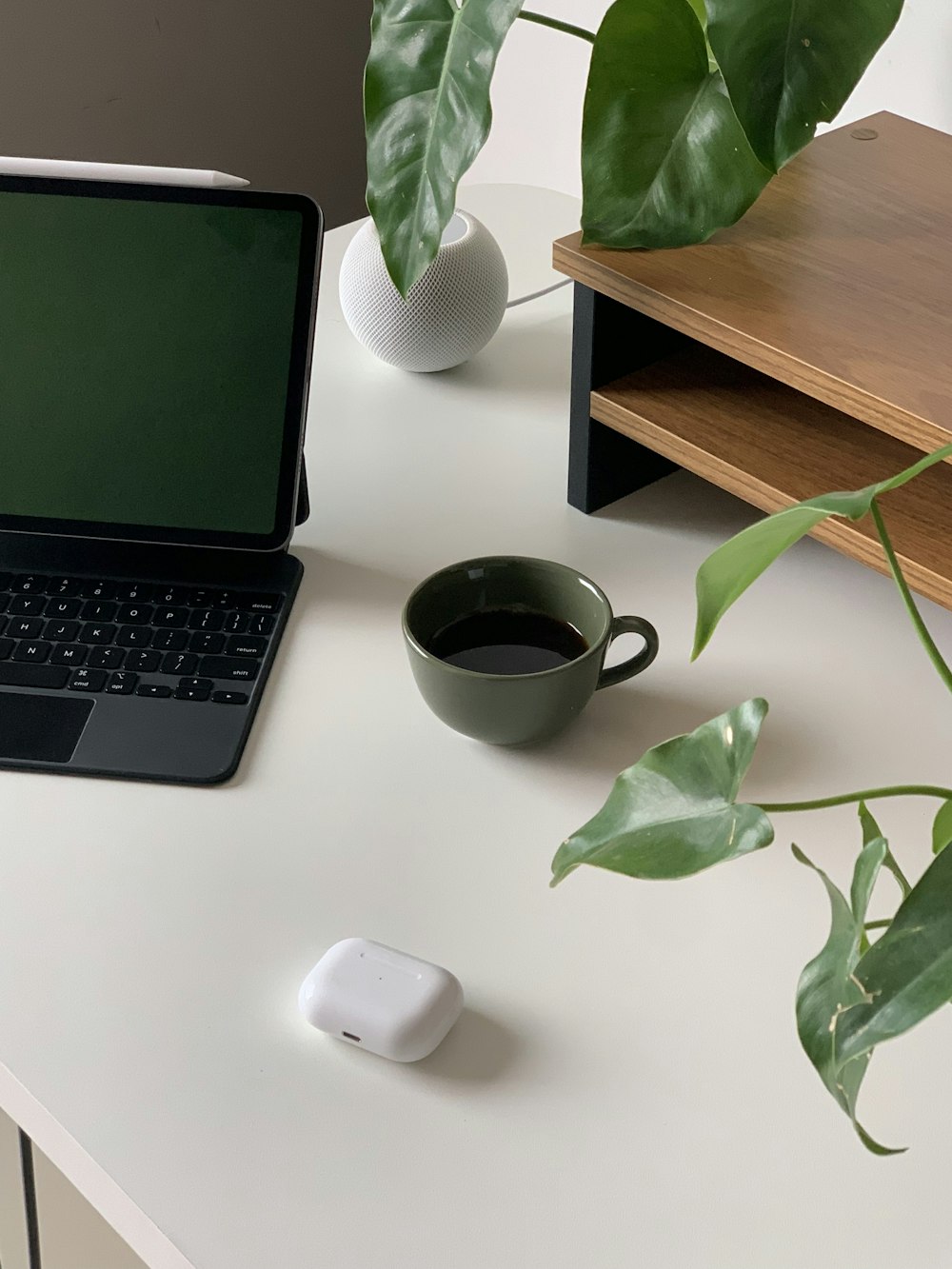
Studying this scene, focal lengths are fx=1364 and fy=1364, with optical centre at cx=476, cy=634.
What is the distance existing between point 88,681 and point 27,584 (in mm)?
99

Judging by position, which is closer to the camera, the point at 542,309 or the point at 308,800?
the point at 308,800

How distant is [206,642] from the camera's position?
778 mm

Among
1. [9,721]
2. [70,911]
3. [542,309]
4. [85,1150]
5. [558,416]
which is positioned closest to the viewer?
[85,1150]

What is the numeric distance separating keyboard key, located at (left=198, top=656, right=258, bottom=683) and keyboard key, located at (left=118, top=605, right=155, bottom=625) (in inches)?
2.0

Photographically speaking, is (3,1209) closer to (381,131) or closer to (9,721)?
(9,721)

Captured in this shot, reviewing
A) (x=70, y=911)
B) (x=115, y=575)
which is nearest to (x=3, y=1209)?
(x=70, y=911)

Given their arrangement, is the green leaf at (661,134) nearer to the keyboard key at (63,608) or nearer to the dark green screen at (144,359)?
the dark green screen at (144,359)

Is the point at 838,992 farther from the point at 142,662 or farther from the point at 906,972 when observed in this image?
the point at 142,662

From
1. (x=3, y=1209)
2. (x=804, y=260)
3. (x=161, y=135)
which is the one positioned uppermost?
(x=804, y=260)

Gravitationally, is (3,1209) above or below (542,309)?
below

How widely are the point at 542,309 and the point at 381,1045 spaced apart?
73 centimetres

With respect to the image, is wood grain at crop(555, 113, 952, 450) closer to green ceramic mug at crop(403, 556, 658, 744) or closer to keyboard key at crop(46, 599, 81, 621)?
green ceramic mug at crop(403, 556, 658, 744)

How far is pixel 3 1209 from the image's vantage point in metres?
0.74

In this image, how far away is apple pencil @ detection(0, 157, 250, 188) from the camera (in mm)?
754
